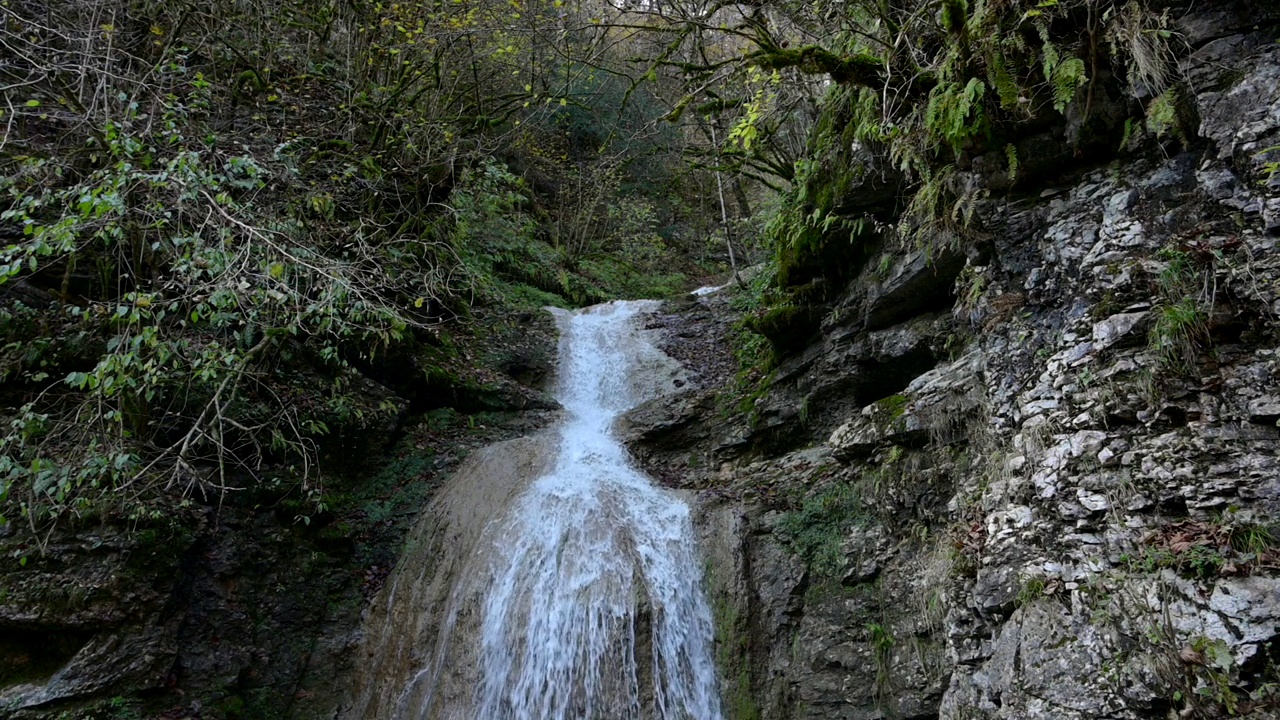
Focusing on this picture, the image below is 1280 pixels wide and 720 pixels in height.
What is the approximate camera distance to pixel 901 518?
6.18 meters

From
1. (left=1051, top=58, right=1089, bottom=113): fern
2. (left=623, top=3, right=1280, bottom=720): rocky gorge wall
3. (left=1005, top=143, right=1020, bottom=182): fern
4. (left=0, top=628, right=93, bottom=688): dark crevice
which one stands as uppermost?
(left=1051, top=58, right=1089, bottom=113): fern

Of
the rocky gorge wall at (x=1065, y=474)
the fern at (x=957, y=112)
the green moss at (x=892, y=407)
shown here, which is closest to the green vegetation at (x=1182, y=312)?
the rocky gorge wall at (x=1065, y=474)

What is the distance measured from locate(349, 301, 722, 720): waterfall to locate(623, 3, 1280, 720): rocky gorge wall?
1.76 ft

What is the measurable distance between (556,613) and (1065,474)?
4852mm

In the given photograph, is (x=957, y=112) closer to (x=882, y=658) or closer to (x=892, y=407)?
(x=892, y=407)

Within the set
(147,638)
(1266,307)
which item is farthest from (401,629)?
(1266,307)

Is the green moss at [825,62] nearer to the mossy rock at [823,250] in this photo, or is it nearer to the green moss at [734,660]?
the mossy rock at [823,250]

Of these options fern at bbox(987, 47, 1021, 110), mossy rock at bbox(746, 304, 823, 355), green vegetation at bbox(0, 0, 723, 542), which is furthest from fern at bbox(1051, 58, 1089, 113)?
green vegetation at bbox(0, 0, 723, 542)

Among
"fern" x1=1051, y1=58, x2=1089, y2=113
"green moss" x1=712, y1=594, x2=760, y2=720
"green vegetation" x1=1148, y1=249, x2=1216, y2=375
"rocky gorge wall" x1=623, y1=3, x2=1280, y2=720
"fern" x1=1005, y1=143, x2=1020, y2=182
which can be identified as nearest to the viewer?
"rocky gorge wall" x1=623, y1=3, x2=1280, y2=720

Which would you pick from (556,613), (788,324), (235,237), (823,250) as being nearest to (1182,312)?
(823,250)

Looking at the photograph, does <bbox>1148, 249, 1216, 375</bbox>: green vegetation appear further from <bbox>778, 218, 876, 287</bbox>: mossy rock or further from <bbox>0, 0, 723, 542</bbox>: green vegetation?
<bbox>0, 0, 723, 542</bbox>: green vegetation

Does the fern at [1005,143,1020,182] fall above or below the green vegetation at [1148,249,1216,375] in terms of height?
above

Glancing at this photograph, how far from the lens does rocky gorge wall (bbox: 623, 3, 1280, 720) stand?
3367 mm

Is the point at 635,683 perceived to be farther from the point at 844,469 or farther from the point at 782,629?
the point at 844,469
